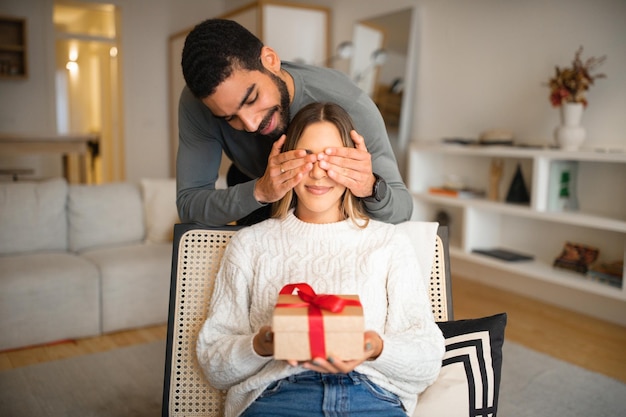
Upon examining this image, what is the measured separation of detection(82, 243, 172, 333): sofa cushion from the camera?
9.96 feet

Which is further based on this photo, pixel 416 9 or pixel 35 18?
pixel 35 18

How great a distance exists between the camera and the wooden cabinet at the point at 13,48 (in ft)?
21.1

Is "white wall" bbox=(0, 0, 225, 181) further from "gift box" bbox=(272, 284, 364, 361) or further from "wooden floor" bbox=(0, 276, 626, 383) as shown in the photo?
"gift box" bbox=(272, 284, 364, 361)

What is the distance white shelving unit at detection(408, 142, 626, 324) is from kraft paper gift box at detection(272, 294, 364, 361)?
2352 mm

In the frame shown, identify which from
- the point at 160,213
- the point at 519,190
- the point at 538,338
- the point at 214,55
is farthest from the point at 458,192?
the point at 214,55

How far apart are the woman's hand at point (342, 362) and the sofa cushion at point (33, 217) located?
2673 millimetres

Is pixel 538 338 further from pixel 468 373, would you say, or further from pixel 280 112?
pixel 280 112

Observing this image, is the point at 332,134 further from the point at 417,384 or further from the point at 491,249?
the point at 491,249

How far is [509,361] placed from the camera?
2656mm

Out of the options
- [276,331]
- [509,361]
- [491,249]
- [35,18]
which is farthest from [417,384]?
[35,18]

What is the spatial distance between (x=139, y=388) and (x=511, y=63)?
2976mm

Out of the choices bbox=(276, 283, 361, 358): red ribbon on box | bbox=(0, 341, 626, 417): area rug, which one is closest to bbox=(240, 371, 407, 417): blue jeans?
bbox=(276, 283, 361, 358): red ribbon on box

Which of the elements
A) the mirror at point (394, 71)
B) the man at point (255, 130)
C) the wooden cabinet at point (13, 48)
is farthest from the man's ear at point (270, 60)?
the wooden cabinet at point (13, 48)

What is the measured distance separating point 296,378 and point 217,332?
0.74 feet
